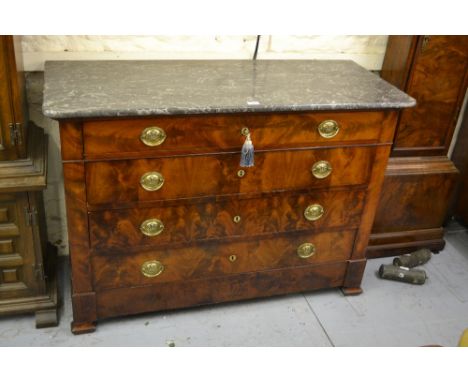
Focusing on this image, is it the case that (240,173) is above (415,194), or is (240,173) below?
above

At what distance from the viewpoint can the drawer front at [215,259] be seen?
1.97 m

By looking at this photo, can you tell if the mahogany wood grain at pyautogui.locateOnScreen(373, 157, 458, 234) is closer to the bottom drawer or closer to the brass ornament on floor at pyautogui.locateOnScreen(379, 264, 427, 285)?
the brass ornament on floor at pyautogui.locateOnScreen(379, 264, 427, 285)

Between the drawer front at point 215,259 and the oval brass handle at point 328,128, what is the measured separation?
0.47 m

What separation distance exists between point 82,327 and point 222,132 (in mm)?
984

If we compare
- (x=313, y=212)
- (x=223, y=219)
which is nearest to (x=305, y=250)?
(x=313, y=212)

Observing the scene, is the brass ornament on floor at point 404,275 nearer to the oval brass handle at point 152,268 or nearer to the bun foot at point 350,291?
the bun foot at point 350,291

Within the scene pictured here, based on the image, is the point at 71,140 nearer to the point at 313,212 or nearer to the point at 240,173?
the point at 240,173

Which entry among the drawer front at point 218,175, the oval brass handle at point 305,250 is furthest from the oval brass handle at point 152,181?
the oval brass handle at point 305,250

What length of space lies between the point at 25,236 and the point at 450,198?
80.1 inches

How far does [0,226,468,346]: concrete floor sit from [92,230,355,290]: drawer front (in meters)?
0.21

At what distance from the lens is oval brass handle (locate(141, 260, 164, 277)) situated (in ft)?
6.53

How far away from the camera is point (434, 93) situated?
2305 mm

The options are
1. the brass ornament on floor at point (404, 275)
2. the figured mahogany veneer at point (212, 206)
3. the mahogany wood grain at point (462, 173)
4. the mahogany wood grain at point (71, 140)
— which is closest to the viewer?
the mahogany wood grain at point (71, 140)

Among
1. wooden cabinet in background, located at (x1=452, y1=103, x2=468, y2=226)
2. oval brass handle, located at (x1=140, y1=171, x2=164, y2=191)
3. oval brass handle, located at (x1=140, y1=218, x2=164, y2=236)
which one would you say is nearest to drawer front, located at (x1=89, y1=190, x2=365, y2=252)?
oval brass handle, located at (x1=140, y1=218, x2=164, y2=236)
